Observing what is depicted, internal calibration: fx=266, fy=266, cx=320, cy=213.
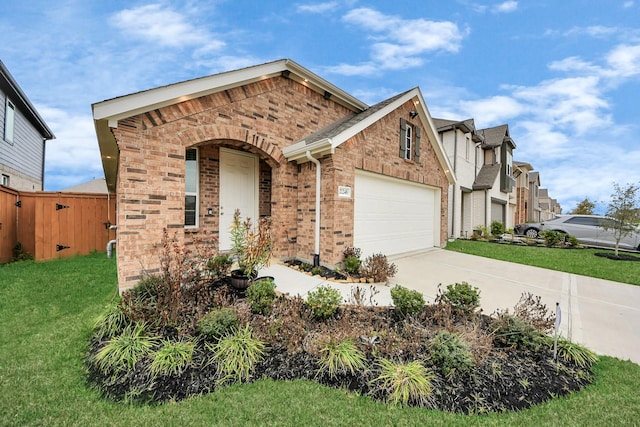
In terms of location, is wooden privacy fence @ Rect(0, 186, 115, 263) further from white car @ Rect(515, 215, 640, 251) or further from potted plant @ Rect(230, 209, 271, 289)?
white car @ Rect(515, 215, 640, 251)

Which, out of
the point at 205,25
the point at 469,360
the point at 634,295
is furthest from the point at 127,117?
the point at 634,295

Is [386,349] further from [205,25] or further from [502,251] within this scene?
[205,25]

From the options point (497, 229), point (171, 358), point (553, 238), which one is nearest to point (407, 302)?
point (171, 358)

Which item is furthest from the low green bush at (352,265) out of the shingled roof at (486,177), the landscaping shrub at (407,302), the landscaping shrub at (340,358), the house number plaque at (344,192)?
the shingled roof at (486,177)

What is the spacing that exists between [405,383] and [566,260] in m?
9.28

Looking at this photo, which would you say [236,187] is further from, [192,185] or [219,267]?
[219,267]

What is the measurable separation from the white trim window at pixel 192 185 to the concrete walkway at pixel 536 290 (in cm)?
233

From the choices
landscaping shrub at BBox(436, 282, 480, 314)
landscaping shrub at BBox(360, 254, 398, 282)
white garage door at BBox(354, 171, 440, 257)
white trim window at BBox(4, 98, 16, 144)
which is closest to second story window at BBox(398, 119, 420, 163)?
white garage door at BBox(354, 171, 440, 257)

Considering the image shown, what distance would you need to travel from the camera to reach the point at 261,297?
12.8 ft

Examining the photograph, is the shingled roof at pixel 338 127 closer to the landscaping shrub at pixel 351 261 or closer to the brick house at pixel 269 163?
the brick house at pixel 269 163

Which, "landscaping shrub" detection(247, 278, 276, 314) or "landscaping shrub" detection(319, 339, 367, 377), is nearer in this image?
"landscaping shrub" detection(319, 339, 367, 377)

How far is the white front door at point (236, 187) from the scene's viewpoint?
23.2ft

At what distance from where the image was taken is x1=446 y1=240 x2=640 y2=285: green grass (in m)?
6.99

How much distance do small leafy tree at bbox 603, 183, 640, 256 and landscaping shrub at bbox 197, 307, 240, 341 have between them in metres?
12.8
